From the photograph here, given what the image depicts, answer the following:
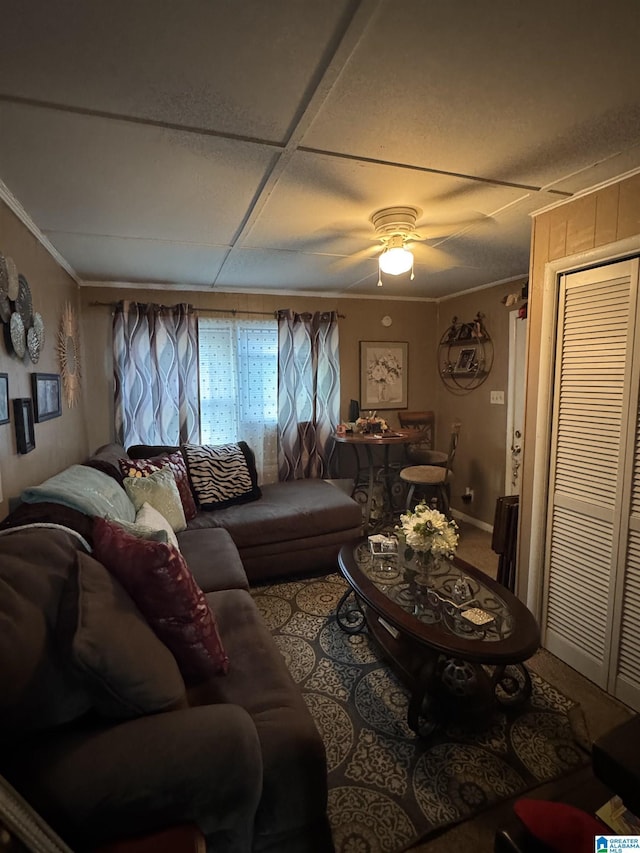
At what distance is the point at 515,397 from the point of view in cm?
354

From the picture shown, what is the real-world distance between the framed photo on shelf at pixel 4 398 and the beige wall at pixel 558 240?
2.51 metres

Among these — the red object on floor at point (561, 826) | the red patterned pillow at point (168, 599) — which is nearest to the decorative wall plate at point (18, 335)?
the red patterned pillow at point (168, 599)

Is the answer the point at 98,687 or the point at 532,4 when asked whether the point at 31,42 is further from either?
the point at 98,687

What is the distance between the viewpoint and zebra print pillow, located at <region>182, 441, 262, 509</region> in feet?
10.2

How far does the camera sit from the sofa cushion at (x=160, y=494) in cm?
244

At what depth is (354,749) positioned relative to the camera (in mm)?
1622

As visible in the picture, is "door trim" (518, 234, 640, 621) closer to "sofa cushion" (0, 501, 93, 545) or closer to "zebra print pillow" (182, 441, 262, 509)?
"zebra print pillow" (182, 441, 262, 509)

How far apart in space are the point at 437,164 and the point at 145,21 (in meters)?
1.09

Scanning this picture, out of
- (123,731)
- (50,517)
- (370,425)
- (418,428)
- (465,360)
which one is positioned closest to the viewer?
(123,731)

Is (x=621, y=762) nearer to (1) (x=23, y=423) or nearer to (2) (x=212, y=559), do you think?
(2) (x=212, y=559)

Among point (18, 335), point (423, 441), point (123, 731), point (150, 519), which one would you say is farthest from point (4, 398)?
point (423, 441)

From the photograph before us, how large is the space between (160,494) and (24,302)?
1234mm

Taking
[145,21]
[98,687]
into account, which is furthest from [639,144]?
[98,687]

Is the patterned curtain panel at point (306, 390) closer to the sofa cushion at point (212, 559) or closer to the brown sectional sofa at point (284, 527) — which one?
the brown sectional sofa at point (284, 527)
